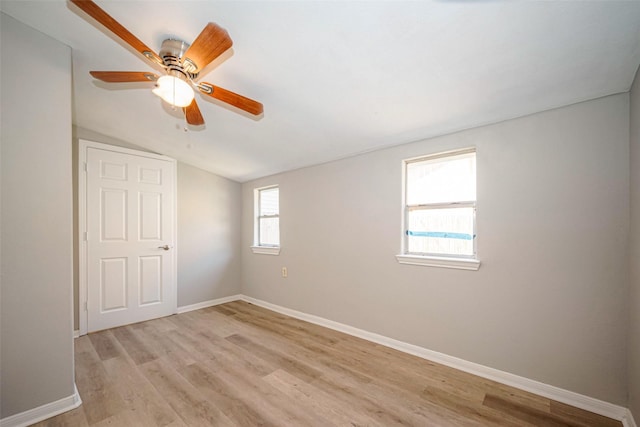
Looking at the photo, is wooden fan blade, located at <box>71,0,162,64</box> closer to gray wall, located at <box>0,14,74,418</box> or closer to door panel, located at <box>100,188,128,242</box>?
gray wall, located at <box>0,14,74,418</box>

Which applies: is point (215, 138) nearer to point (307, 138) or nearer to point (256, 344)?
point (307, 138)

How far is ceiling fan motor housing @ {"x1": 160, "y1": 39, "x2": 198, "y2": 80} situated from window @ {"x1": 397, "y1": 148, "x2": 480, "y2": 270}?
2043 millimetres

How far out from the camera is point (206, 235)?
4254 mm

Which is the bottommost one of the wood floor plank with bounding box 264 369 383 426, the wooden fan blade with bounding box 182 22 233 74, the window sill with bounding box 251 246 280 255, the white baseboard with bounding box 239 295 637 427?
the wood floor plank with bounding box 264 369 383 426

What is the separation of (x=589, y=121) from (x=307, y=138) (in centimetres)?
224

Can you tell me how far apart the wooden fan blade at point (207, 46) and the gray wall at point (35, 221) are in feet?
3.60

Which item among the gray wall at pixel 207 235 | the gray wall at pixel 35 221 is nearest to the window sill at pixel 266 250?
the gray wall at pixel 207 235

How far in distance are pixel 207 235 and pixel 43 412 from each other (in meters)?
2.71

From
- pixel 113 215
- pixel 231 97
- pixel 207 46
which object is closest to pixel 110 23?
pixel 207 46

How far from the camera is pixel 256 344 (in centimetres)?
280

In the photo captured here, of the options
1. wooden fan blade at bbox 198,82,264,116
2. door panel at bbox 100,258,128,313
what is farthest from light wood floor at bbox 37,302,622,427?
wooden fan blade at bbox 198,82,264,116

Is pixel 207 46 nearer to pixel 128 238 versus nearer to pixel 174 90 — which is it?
pixel 174 90

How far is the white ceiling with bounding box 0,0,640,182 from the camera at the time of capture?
1.32 meters

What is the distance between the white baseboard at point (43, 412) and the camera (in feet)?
5.36
